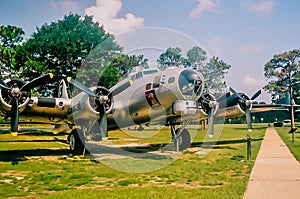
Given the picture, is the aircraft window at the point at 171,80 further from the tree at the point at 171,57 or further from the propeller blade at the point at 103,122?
the tree at the point at 171,57

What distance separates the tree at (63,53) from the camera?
111ft

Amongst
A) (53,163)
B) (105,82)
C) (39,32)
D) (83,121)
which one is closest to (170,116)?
(83,121)

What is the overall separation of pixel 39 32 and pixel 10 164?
1106 inches

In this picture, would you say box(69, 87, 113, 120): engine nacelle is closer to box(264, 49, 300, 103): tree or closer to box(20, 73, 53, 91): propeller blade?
box(20, 73, 53, 91): propeller blade

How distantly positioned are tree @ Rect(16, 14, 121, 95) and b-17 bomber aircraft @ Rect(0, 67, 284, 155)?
745 inches

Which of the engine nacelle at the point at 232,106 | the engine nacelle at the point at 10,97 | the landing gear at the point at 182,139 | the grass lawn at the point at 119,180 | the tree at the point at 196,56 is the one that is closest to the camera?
the grass lawn at the point at 119,180

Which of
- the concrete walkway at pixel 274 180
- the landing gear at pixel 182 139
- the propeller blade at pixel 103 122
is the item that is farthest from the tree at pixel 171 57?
the concrete walkway at pixel 274 180

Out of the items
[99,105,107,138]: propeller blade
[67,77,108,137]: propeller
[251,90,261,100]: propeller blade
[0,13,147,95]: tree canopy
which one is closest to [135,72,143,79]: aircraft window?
[67,77,108,137]: propeller

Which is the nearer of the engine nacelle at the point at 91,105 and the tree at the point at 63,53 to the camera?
the engine nacelle at the point at 91,105

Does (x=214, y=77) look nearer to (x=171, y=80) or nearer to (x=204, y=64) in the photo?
(x=204, y=64)

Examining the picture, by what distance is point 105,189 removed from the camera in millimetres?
7746

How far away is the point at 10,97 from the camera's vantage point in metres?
12.3

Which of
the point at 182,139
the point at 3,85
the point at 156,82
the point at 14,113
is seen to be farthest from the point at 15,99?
the point at 182,139

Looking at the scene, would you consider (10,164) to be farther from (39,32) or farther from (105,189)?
(39,32)
